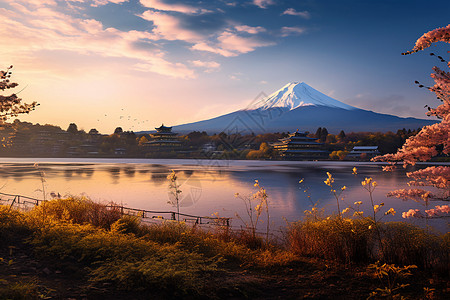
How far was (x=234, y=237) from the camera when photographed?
9398mm

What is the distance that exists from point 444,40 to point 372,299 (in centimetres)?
395

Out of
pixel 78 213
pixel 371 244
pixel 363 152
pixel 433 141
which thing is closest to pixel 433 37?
pixel 433 141

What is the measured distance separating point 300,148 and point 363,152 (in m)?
18.2

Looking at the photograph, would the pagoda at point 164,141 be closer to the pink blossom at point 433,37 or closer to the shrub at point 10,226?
the shrub at point 10,226

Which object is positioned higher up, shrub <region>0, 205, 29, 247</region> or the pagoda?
the pagoda

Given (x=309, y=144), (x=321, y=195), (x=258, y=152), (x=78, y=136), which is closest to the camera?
(x=321, y=195)

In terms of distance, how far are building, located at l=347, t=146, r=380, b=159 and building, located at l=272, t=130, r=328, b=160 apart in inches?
348

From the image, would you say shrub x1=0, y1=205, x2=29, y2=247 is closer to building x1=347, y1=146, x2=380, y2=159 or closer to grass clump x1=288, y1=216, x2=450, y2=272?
grass clump x1=288, y1=216, x2=450, y2=272

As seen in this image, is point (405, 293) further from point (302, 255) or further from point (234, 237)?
point (234, 237)

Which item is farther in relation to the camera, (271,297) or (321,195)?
(321,195)

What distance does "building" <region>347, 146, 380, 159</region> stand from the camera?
9819cm

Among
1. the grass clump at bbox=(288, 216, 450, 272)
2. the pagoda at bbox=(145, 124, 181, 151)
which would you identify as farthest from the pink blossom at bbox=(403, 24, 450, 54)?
the pagoda at bbox=(145, 124, 181, 151)

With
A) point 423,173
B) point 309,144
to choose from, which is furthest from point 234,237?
point 309,144

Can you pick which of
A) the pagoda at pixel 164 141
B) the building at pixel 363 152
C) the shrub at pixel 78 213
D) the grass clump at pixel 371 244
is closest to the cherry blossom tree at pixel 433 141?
the grass clump at pixel 371 244
